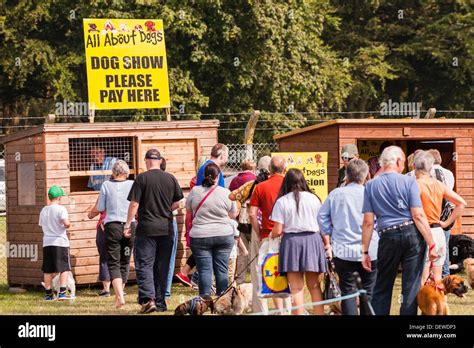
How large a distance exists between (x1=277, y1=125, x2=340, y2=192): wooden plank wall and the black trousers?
4.19m

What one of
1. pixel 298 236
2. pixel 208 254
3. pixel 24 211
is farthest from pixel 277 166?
pixel 24 211

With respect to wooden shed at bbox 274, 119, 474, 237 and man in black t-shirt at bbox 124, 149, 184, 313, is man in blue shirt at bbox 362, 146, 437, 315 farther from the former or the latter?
wooden shed at bbox 274, 119, 474, 237

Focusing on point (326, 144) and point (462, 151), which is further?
point (462, 151)

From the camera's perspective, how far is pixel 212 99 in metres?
36.9

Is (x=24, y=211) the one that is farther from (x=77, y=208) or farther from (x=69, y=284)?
(x=69, y=284)

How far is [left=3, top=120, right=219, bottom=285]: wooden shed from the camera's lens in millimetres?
14867

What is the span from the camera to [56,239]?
13.9 metres

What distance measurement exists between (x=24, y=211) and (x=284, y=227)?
6300mm

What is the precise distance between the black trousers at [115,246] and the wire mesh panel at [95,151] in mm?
2364

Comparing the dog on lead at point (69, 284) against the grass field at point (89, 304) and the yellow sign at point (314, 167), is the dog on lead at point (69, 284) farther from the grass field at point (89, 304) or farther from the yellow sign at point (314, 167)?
the yellow sign at point (314, 167)
